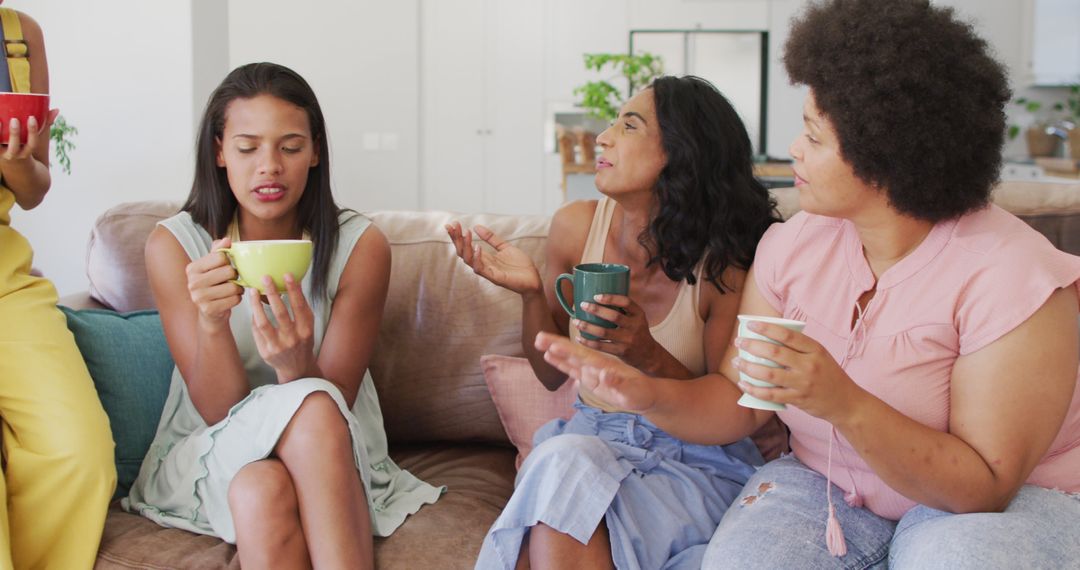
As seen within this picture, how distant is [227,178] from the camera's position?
1862 millimetres

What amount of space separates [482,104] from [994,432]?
6244 millimetres

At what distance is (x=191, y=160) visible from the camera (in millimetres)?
3348

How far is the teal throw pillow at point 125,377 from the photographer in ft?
6.07

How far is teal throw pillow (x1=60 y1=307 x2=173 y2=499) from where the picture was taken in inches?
72.8

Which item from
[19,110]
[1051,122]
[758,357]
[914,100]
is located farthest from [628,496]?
[1051,122]

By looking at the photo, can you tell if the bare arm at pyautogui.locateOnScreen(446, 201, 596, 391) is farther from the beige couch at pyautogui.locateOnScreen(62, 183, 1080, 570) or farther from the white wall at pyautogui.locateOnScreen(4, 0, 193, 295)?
the white wall at pyautogui.locateOnScreen(4, 0, 193, 295)

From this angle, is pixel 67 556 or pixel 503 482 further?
pixel 503 482

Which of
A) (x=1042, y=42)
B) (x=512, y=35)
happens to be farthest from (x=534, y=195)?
(x=1042, y=42)

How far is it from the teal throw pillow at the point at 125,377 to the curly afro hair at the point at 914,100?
1.33 m

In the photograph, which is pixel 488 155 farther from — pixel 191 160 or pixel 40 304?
pixel 40 304

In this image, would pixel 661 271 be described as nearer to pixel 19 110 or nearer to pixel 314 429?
pixel 314 429

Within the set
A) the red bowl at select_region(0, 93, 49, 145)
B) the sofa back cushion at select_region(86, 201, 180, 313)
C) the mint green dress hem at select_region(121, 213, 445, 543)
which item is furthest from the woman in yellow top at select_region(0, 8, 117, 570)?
the sofa back cushion at select_region(86, 201, 180, 313)

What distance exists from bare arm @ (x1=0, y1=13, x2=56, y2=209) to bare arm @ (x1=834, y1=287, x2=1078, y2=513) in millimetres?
1446

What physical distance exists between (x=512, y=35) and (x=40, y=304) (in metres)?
5.74
